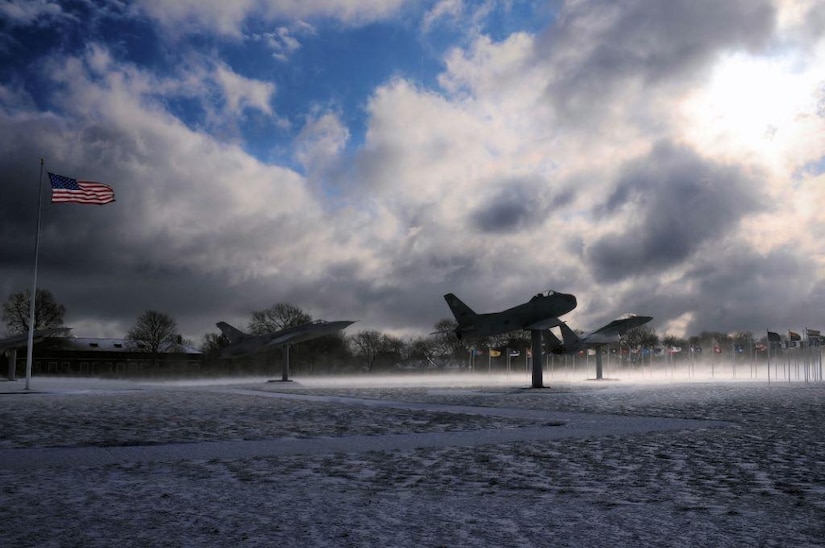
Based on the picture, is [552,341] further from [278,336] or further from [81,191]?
[81,191]

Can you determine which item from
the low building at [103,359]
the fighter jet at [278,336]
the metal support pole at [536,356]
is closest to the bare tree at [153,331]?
the low building at [103,359]

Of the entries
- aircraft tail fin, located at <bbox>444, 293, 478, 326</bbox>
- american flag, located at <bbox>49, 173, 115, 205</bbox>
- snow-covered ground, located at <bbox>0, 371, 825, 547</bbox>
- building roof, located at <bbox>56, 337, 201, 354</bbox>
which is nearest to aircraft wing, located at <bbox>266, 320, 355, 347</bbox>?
aircraft tail fin, located at <bbox>444, 293, 478, 326</bbox>

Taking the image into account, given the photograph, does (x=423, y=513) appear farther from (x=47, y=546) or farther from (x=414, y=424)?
(x=414, y=424)

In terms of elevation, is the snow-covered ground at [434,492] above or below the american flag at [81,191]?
below

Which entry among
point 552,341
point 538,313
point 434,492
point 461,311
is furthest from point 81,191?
point 552,341

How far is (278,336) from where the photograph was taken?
5272 cm

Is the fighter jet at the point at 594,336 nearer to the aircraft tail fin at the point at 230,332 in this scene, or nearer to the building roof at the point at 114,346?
the aircraft tail fin at the point at 230,332

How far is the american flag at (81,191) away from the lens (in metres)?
29.4

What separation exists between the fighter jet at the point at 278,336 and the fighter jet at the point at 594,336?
16.4 m

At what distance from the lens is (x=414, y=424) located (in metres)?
15.0

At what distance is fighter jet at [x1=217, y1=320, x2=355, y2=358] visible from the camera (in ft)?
165

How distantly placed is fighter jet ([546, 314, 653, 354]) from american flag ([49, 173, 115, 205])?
33.2m

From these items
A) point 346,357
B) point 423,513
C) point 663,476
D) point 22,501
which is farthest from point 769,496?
point 346,357

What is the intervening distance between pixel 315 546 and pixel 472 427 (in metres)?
10.1
